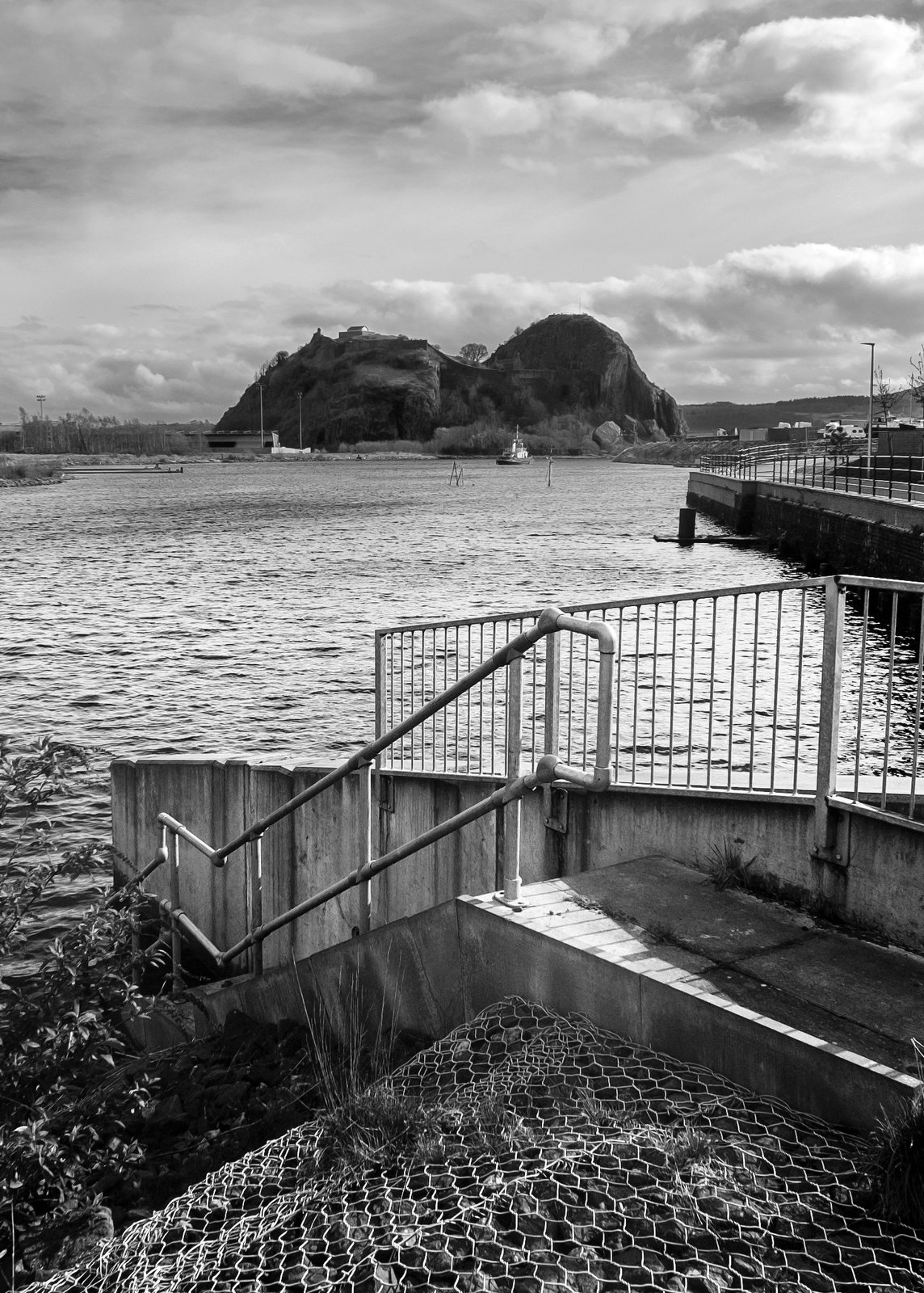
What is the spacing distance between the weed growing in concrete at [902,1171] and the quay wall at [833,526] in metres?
13.8

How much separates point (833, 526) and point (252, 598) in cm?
1910

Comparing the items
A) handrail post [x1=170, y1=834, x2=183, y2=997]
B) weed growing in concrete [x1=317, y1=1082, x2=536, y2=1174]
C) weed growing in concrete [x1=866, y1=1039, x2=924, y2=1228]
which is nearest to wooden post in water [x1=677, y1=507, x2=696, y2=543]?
handrail post [x1=170, y1=834, x2=183, y2=997]

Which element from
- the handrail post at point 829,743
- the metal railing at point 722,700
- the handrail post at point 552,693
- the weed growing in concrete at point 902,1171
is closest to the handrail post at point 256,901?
the metal railing at point 722,700

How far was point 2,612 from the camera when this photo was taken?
37.4m

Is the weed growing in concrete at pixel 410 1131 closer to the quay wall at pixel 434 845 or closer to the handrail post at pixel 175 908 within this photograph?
the quay wall at pixel 434 845

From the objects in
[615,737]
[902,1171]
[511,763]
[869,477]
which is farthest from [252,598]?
[902,1171]

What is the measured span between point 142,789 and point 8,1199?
6.52 meters

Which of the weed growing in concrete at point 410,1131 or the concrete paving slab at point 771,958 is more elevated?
the concrete paving slab at point 771,958

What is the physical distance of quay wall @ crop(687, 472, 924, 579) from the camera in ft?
94.4

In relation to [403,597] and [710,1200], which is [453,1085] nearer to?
[710,1200]

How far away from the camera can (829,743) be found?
5754 mm

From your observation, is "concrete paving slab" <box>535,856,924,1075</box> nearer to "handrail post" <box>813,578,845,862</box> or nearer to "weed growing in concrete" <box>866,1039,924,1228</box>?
"handrail post" <box>813,578,845,862</box>

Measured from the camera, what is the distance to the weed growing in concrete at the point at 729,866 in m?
6.04

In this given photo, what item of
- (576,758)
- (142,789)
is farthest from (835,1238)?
(142,789)
